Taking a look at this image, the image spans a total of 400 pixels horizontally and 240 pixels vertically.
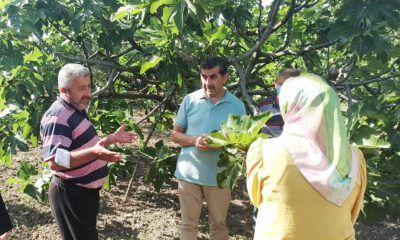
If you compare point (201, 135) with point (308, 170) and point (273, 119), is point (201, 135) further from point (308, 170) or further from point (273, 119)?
point (308, 170)

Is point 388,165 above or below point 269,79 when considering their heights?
below

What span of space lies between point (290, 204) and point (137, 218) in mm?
2997

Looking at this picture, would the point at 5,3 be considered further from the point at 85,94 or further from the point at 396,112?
the point at 396,112

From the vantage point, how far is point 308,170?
1606mm

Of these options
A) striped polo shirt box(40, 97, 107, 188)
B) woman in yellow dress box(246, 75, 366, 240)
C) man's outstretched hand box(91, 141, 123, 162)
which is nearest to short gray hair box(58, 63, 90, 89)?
striped polo shirt box(40, 97, 107, 188)

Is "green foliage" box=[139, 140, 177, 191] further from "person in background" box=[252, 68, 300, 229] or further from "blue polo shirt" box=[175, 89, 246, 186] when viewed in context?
"person in background" box=[252, 68, 300, 229]

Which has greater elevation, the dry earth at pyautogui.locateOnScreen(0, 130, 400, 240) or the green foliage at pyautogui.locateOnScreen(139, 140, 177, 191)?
the green foliage at pyautogui.locateOnScreen(139, 140, 177, 191)

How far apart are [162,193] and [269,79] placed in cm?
214

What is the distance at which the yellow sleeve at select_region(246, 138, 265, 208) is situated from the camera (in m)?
1.73

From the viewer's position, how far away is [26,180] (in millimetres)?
3604

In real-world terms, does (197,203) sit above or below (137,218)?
above

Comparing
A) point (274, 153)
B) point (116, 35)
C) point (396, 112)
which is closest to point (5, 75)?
point (116, 35)

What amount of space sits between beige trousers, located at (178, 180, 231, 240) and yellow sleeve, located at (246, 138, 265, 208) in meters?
1.24

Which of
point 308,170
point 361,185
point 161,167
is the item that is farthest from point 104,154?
point 161,167
